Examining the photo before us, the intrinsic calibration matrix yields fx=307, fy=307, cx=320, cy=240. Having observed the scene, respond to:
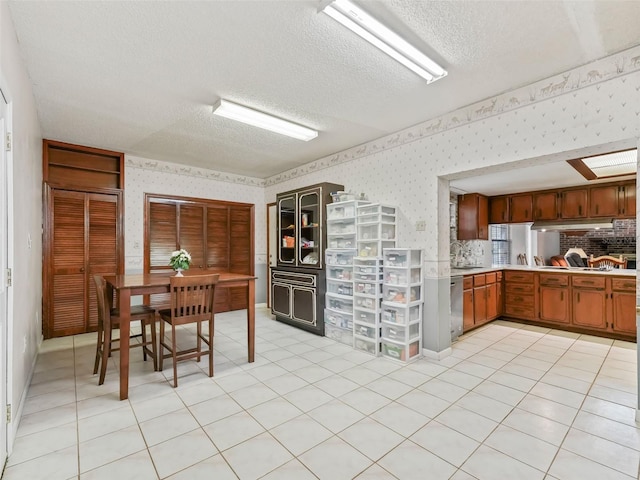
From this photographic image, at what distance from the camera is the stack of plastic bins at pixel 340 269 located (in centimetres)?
406

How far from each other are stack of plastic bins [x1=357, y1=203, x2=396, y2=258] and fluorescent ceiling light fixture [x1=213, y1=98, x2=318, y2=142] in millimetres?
1178

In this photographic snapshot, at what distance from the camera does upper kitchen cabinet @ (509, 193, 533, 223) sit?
5273 millimetres

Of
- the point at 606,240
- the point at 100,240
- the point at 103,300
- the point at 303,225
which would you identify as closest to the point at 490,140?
the point at 303,225

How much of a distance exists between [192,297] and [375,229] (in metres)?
2.25

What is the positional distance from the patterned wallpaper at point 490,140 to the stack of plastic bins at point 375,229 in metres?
0.14

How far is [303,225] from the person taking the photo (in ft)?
15.9

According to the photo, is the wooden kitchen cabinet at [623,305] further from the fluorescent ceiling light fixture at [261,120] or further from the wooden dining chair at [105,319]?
the wooden dining chair at [105,319]

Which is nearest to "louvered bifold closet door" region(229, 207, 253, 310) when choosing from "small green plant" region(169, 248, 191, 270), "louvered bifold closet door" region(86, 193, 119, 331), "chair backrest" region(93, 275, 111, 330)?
"louvered bifold closet door" region(86, 193, 119, 331)

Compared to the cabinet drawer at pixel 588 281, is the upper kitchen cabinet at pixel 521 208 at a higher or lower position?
higher

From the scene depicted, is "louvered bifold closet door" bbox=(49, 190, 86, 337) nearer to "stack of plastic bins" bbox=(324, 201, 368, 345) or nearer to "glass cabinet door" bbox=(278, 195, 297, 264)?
"glass cabinet door" bbox=(278, 195, 297, 264)

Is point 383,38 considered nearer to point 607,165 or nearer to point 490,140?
point 490,140

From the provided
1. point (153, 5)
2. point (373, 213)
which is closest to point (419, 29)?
point (153, 5)

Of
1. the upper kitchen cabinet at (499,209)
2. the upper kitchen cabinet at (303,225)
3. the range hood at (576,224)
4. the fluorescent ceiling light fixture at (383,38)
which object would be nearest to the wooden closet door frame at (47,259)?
the upper kitchen cabinet at (303,225)

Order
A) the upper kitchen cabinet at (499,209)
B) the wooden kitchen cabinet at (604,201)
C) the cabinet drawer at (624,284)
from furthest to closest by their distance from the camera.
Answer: the upper kitchen cabinet at (499,209) < the wooden kitchen cabinet at (604,201) < the cabinet drawer at (624,284)
